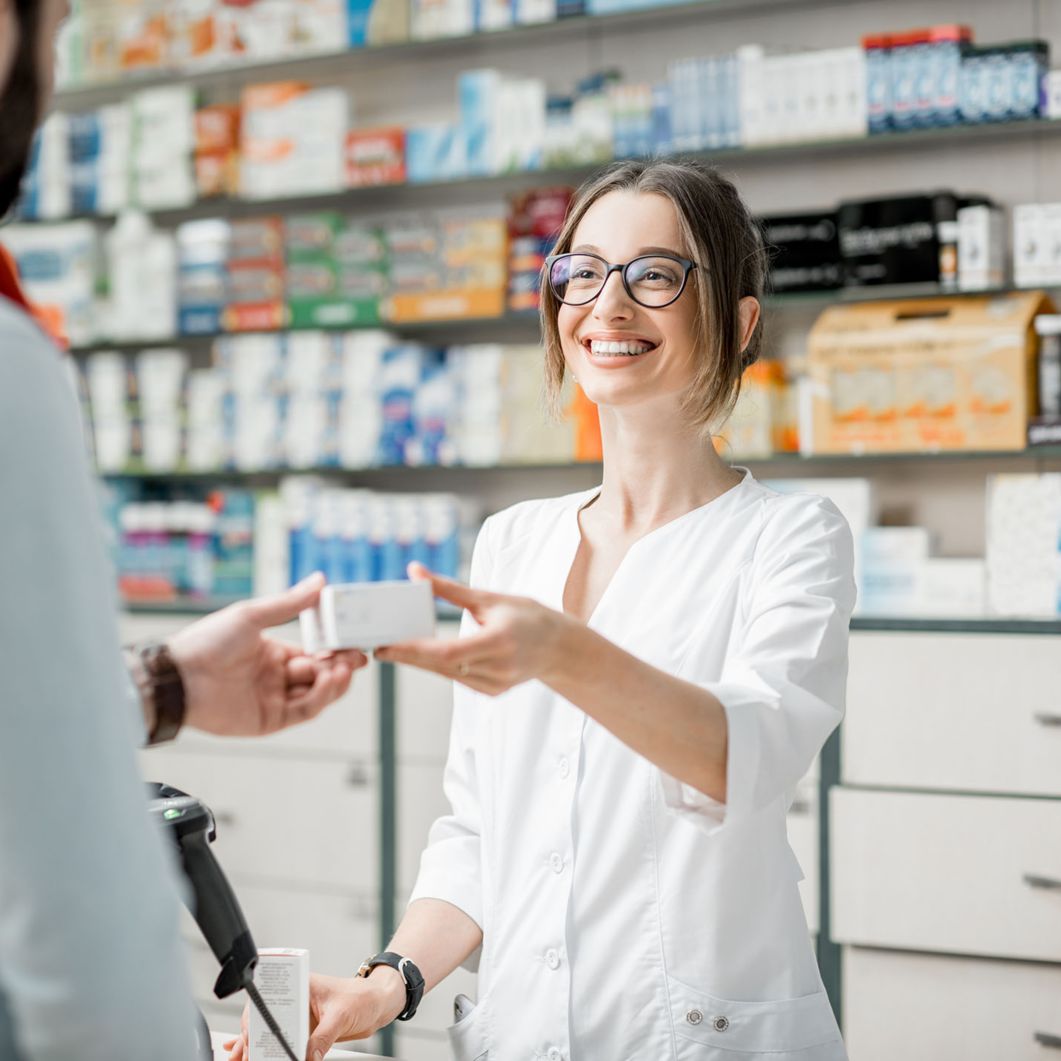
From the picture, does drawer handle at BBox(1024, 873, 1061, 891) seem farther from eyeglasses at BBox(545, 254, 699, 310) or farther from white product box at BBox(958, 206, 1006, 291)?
eyeglasses at BBox(545, 254, 699, 310)

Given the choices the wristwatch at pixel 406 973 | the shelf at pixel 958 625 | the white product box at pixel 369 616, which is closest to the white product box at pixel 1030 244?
the shelf at pixel 958 625

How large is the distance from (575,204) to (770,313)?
12.1 inches

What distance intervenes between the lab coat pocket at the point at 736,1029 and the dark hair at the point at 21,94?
3.19ft

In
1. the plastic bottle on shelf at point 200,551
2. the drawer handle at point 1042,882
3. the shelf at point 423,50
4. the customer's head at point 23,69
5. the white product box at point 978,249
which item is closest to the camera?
the customer's head at point 23,69

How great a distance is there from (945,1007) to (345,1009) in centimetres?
186

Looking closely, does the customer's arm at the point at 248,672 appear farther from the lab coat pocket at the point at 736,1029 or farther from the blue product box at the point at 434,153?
the blue product box at the point at 434,153

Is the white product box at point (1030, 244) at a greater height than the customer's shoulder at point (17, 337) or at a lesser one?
greater

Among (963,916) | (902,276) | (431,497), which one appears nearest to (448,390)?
(431,497)

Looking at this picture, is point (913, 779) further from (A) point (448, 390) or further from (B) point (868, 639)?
(A) point (448, 390)

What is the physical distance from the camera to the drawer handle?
8.53 feet

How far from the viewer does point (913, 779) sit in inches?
108

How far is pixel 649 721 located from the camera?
1071 millimetres

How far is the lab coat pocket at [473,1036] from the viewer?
1384mm

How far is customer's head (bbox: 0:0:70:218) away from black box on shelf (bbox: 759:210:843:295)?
2.52 meters
